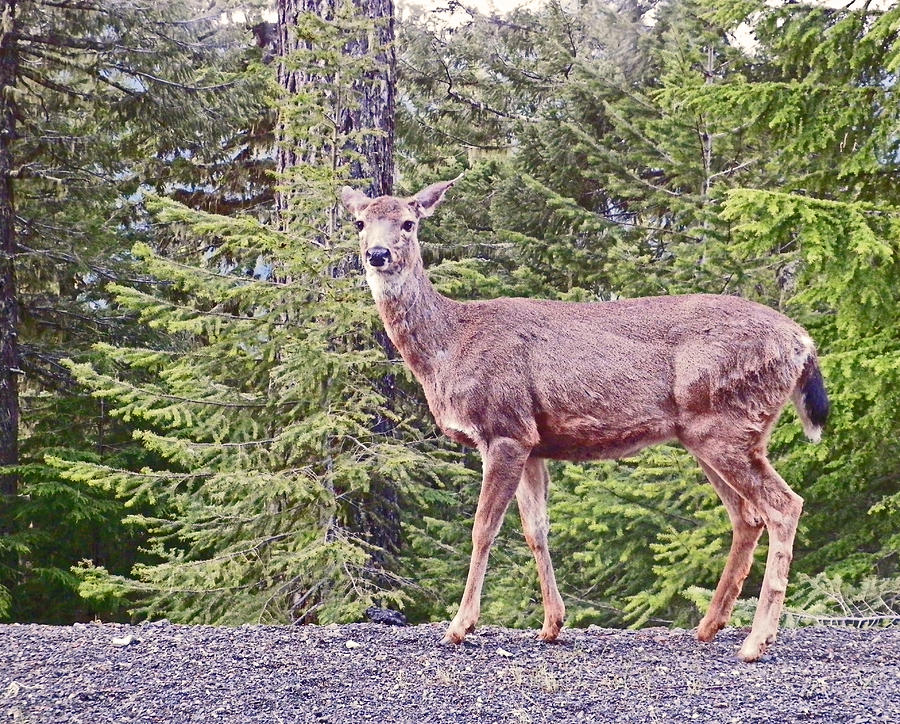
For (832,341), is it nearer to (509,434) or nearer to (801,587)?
(801,587)

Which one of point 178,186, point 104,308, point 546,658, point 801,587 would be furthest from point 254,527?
point 178,186

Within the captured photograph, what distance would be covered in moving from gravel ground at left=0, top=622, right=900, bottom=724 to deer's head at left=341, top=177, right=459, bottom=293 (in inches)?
76.7

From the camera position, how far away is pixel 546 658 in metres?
5.14

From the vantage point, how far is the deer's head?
5.02 m

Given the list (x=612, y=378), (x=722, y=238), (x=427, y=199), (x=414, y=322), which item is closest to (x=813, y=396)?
(x=612, y=378)

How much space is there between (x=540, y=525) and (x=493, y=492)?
0.52 meters

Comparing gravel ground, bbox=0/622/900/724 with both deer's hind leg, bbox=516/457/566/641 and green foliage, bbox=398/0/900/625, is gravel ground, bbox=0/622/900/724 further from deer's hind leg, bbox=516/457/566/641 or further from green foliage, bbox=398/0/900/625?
green foliage, bbox=398/0/900/625

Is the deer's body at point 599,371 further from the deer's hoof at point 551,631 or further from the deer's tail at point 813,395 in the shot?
the deer's hoof at point 551,631

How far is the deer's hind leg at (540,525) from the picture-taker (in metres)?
5.41

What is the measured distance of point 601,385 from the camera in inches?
203

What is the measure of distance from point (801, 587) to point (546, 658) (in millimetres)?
4491

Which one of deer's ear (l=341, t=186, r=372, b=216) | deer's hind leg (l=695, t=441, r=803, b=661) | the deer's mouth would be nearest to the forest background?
deer's ear (l=341, t=186, r=372, b=216)

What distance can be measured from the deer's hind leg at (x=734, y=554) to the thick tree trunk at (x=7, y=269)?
11182 mm

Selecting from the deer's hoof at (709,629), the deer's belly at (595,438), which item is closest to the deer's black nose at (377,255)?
the deer's belly at (595,438)
